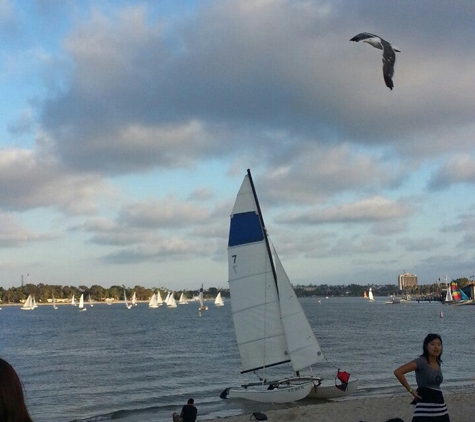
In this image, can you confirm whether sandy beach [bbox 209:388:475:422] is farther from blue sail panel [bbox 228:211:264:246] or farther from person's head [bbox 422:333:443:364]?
person's head [bbox 422:333:443:364]

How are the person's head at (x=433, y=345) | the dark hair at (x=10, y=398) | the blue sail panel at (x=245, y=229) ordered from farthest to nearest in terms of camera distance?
the blue sail panel at (x=245, y=229), the person's head at (x=433, y=345), the dark hair at (x=10, y=398)

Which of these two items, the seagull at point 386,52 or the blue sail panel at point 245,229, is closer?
the seagull at point 386,52

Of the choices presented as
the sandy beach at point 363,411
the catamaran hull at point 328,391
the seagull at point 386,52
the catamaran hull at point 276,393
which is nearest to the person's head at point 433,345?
the seagull at point 386,52

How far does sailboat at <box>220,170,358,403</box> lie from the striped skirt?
17573mm

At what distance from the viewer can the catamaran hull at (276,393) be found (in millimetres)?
24734

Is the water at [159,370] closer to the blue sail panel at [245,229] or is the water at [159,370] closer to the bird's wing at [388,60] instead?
the blue sail panel at [245,229]

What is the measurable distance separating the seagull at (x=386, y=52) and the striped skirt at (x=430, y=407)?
557 cm

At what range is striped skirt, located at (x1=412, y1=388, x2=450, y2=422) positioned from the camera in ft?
24.3

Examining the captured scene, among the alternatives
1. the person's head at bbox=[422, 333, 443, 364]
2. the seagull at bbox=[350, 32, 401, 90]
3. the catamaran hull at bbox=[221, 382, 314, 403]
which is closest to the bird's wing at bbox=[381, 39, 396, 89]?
the seagull at bbox=[350, 32, 401, 90]

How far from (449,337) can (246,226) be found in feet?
171

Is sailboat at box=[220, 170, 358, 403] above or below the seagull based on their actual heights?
below

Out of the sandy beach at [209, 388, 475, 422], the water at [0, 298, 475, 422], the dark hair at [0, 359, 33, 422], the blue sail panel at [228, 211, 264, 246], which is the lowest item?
the water at [0, 298, 475, 422]

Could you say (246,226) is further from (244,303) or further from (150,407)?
(150,407)

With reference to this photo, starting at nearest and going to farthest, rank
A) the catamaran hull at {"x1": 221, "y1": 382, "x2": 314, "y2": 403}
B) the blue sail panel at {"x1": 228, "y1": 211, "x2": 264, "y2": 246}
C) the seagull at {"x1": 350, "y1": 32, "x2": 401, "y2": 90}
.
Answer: the seagull at {"x1": 350, "y1": 32, "x2": 401, "y2": 90} → the catamaran hull at {"x1": 221, "y1": 382, "x2": 314, "y2": 403} → the blue sail panel at {"x1": 228, "y1": 211, "x2": 264, "y2": 246}
